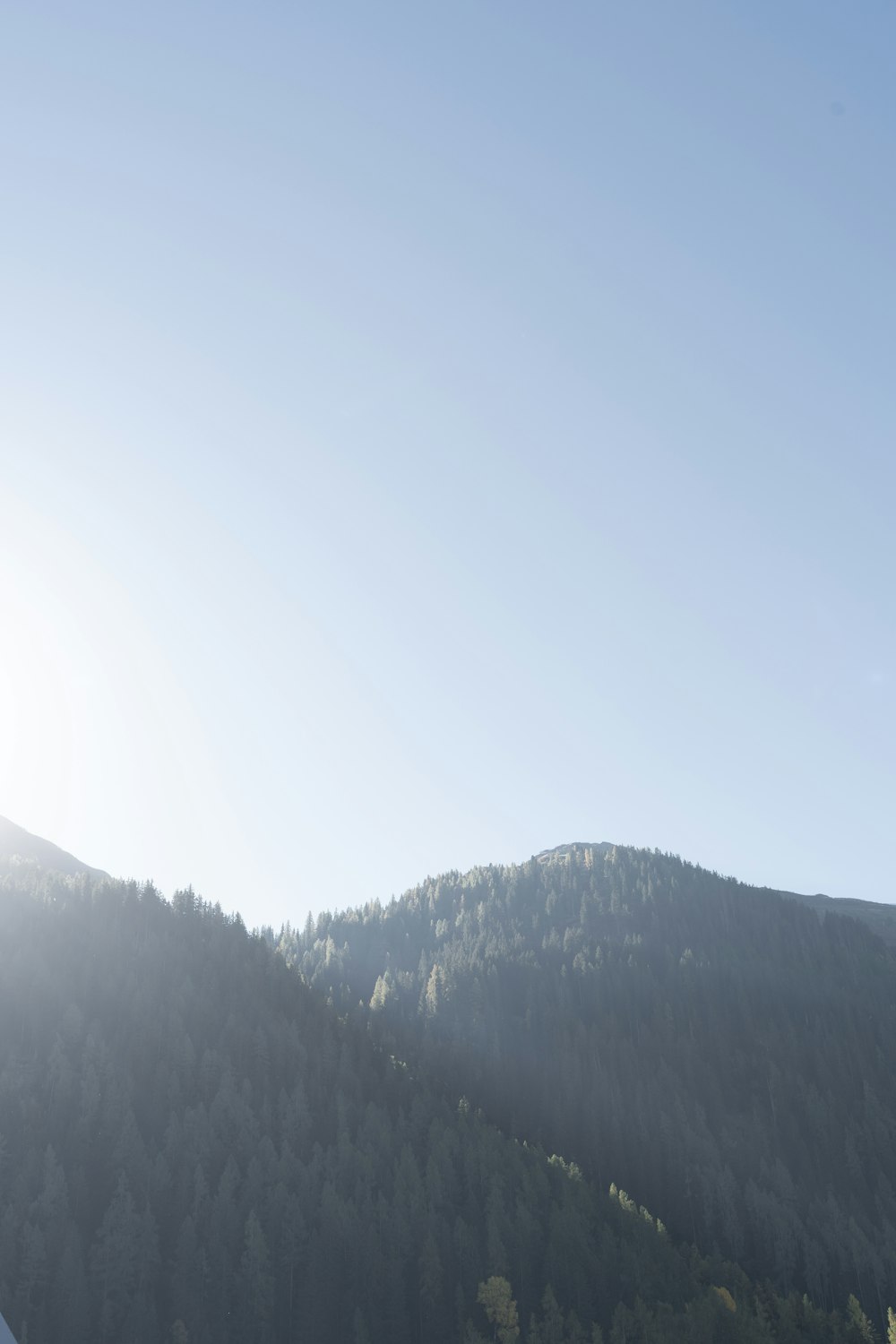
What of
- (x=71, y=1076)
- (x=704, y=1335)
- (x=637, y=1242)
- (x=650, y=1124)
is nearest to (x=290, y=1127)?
(x=71, y=1076)

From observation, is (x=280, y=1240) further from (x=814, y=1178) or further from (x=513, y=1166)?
(x=814, y=1178)

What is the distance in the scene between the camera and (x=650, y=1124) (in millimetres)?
197625

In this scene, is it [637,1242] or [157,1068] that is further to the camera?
[157,1068]

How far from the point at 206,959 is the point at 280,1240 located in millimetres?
89061

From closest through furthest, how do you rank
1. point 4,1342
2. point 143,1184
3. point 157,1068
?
point 4,1342 → point 143,1184 → point 157,1068

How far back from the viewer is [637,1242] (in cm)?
12681

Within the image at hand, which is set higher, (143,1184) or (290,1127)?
(290,1127)

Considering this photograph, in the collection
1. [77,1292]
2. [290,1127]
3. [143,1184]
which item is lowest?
[77,1292]

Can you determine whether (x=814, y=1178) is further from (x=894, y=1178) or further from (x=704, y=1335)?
(x=704, y=1335)

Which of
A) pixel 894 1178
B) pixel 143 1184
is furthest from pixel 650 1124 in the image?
pixel 143 1184

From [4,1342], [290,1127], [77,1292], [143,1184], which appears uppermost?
[4,1342]

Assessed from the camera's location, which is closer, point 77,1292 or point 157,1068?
point 77,1292

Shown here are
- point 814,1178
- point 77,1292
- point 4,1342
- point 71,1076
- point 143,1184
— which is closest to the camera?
point 4,1342

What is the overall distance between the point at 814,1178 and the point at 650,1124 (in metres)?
37.5
